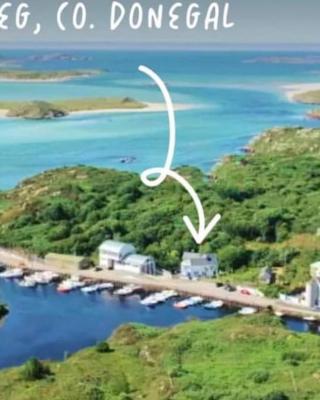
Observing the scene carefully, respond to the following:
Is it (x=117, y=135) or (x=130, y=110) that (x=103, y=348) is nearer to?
(x=117, y=135)

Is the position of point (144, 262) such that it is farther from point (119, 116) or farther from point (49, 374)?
point (119, 116)

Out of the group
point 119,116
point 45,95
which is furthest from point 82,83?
point 119,116

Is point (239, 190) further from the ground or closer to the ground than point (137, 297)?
further from the ground

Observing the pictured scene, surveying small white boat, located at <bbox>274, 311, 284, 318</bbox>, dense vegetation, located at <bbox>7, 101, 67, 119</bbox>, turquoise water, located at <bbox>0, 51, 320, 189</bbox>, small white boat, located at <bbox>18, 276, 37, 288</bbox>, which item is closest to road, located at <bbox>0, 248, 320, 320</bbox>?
small white boat, located at <bbox>274, 311, 284, 318</bbox>

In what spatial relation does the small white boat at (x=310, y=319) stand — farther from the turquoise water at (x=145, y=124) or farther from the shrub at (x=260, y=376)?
the turquoise water at (x=145, y=124)

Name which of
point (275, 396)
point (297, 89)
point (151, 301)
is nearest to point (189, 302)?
point (151, 301)

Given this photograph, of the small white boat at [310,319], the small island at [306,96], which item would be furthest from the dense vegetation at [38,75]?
the small white boat at [310,319]
